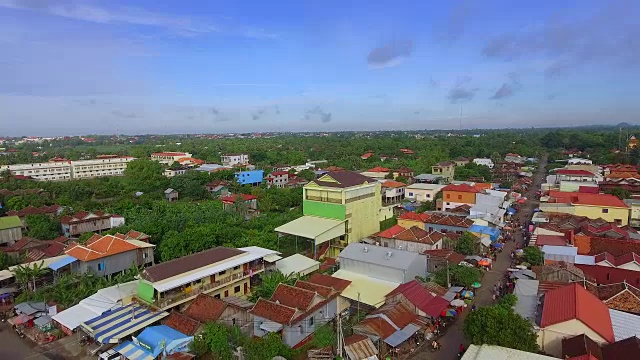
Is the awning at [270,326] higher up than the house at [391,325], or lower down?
higher up

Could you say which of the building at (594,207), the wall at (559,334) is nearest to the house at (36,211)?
the wall at (559,334)

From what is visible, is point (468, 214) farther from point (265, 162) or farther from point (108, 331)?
point (265, 162)

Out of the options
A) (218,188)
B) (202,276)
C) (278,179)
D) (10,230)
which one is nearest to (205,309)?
(202,276)

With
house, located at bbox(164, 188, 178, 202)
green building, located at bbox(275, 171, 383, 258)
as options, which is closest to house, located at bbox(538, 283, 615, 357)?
green building, located at bbox(275, 171, 383, 258)

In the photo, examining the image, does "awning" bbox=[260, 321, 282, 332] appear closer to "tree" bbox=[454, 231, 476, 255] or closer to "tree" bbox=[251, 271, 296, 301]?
"tree" bbox=[251, 271, 296, 301]

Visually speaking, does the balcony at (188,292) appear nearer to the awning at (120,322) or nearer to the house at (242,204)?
the awning at (120,322)

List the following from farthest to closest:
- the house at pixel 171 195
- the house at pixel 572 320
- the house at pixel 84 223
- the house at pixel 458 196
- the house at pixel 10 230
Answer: the house at pixel 171 195
the house at pixel 458 196
the house at pixel 84 223
the house at pixel 10 230
the house at pixel 572 320

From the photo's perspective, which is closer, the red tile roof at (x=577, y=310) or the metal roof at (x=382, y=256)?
the red tile roof at (x=577, y=310)

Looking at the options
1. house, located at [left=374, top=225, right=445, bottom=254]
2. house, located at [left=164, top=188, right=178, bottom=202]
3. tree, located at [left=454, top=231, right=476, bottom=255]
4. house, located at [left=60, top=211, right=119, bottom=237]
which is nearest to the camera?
house, located at [left=374, top=225, right=445, bottom=254]

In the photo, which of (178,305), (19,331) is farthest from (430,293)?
(19,331)
